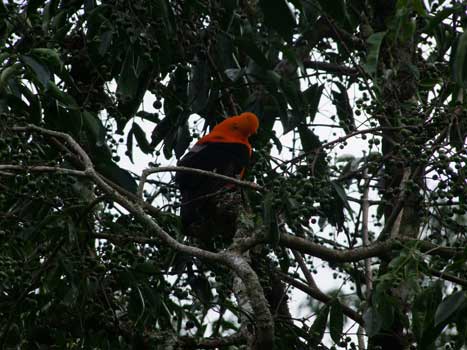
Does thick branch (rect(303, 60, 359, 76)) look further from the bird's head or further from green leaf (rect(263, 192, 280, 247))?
green leaf (rect(263, 192, 280, 247))

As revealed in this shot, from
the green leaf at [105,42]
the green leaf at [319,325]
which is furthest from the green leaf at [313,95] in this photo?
the green leaf at [319,325]

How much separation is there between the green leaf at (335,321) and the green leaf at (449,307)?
78cm

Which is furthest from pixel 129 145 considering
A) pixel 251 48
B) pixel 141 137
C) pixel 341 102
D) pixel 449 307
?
pixel 449 307

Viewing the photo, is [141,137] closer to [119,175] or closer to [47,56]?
[119,175]

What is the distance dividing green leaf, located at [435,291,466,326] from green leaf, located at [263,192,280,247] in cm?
70

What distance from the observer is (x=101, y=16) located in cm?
426

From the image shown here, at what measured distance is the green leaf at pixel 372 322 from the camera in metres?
3.31

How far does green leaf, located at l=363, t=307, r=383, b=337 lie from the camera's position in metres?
3.31

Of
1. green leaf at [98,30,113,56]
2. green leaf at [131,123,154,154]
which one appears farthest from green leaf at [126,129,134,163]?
green leaf at [98,30,113,56]

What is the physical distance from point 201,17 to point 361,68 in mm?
1113

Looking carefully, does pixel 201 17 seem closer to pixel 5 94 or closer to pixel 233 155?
pixel 233 155

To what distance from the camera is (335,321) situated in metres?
3.71

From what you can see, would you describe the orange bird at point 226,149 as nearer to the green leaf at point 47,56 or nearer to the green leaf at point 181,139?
the green leaf at point 181,139

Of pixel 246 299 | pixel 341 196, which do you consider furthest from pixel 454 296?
pixel 341 196
